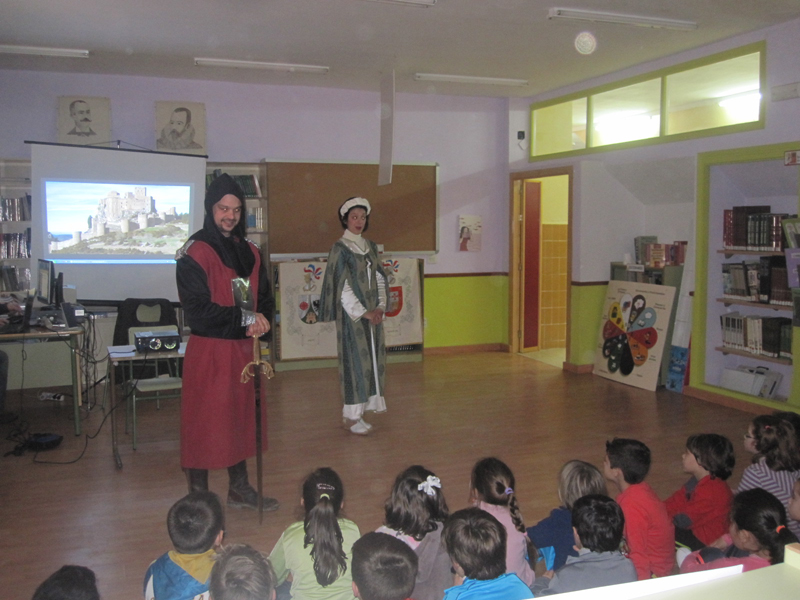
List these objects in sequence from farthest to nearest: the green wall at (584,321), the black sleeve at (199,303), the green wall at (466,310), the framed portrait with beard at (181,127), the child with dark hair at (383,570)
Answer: the green wall at (466,310) < the green wall at (584,321) < the framed portrait with beard at (181,127) < the black sleeve at (199,303) < the child with dark hair at (383,570)

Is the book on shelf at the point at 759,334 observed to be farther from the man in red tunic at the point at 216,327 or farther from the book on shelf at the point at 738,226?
the man in red tunic at the point at 216,327

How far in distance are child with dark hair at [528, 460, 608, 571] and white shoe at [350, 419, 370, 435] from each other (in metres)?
2.36

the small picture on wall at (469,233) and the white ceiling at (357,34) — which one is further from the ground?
the white ceiling at (357,34)

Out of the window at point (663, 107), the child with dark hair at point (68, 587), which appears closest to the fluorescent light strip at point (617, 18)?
the window at point (663, 107)

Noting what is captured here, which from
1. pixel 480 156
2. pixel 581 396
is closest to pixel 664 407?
pixel 581 396

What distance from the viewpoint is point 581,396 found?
19.5 feet

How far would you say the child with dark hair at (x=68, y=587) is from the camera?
5.08ft

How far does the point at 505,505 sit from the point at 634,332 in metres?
4.45

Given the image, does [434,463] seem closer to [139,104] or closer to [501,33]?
[501,33]

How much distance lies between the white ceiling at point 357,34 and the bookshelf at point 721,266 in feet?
3.53

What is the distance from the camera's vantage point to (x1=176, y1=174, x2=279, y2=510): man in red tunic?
315 centimetres

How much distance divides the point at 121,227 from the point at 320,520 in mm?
5234

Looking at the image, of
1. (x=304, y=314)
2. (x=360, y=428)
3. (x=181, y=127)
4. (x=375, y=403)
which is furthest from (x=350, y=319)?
(x=181, y=127)

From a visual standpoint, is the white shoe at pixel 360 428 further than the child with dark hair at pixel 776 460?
Yes
